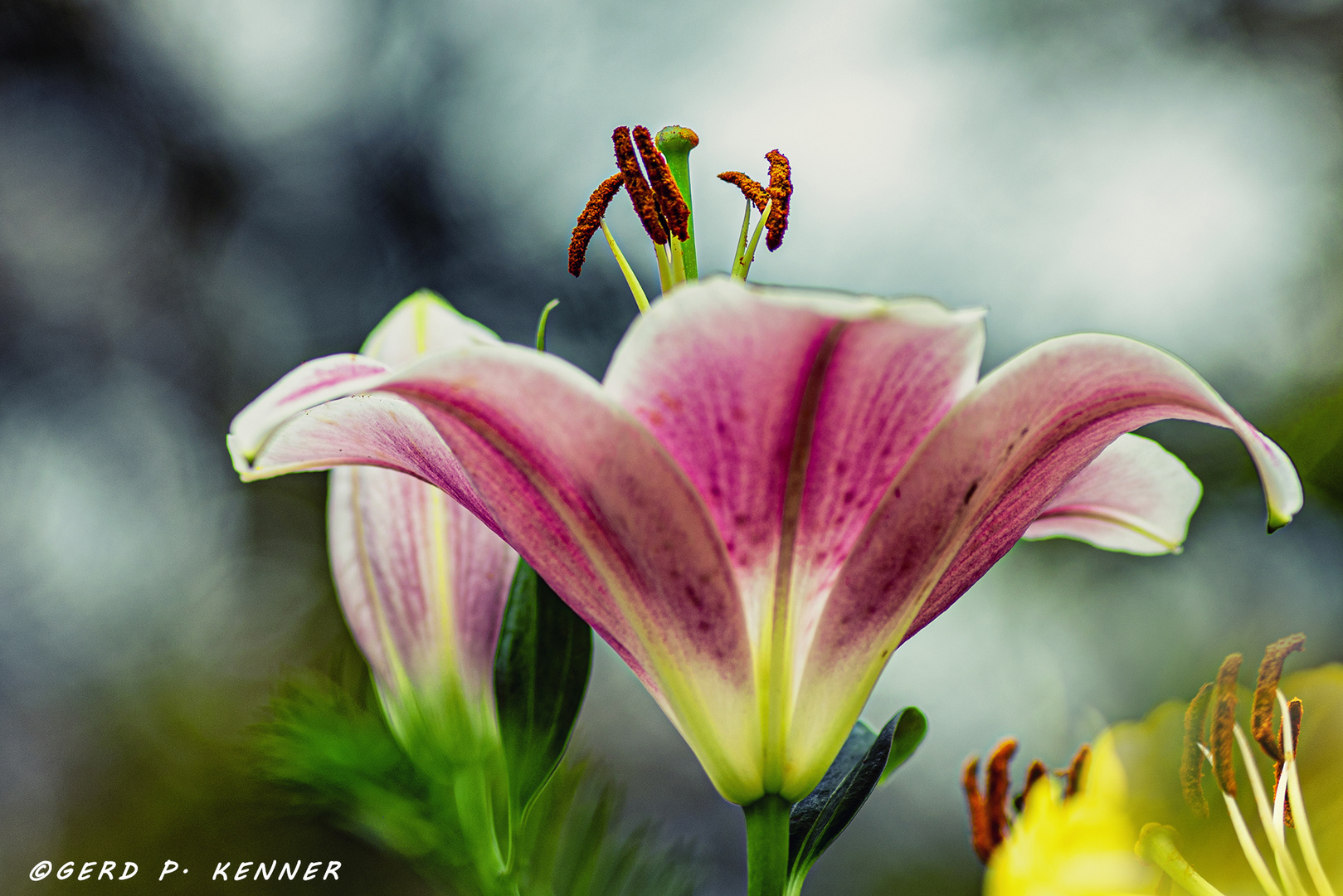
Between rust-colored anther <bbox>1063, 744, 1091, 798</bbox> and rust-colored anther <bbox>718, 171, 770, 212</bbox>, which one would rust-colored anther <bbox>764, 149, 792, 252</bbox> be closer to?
rust-colored anther <bbox>718, 171, 770, 212</bbox>

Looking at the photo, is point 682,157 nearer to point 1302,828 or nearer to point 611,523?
point 611,523

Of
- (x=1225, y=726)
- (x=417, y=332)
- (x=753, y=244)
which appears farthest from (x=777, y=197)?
(x=1225, y=726)

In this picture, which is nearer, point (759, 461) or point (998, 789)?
point (759, 461)

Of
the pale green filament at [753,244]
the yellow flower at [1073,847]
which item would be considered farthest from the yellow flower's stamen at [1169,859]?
the pale green filament at [753,244]

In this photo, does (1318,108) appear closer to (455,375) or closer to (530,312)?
(530,312)

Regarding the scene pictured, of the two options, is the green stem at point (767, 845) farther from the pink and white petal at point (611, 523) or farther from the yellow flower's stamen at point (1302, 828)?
the yellow flower's stamen at point (1302, 828)

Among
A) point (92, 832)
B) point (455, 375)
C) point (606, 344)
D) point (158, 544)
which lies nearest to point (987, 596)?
point (606, 344)
